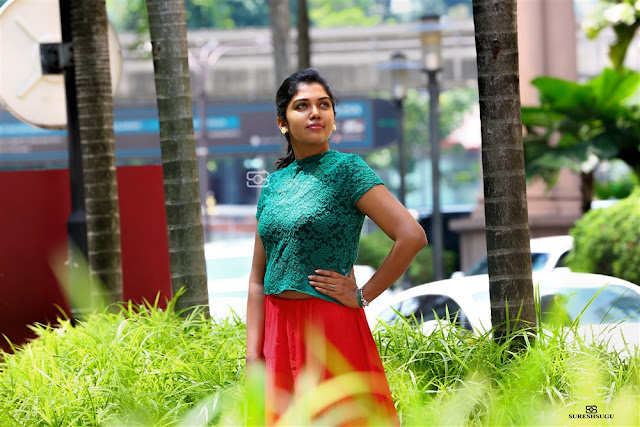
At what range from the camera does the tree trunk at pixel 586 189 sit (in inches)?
655

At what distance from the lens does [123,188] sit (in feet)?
28.0

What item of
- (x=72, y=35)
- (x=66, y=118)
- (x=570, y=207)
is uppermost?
(x=72, y=35)

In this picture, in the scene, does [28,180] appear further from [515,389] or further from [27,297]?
[515,389]

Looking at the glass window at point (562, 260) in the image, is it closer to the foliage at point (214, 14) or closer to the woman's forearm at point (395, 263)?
the woman's forearm at point (395, 263)

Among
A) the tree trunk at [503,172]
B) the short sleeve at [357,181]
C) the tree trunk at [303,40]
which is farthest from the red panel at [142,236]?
the tree trunk at [303,40]

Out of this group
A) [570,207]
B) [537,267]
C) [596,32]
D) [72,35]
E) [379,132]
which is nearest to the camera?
[72,35]

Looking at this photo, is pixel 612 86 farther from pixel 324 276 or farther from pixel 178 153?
pixel 324 276

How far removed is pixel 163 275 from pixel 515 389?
448 centimetres

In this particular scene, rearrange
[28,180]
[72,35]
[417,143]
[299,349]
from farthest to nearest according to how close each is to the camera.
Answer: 1. [417,143]
2. [28,180]
3. [72,35]
4. [299,349]

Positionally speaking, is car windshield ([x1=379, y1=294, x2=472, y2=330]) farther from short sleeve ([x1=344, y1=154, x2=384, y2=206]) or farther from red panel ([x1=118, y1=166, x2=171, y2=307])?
short sleeve ([x1=344, y1=154, x2=384, y2=206])

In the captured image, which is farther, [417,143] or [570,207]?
[417,143]

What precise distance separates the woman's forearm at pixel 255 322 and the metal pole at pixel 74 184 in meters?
3.79

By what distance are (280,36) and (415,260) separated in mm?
6709

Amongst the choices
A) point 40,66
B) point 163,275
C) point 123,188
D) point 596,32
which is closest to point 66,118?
point 40,66
